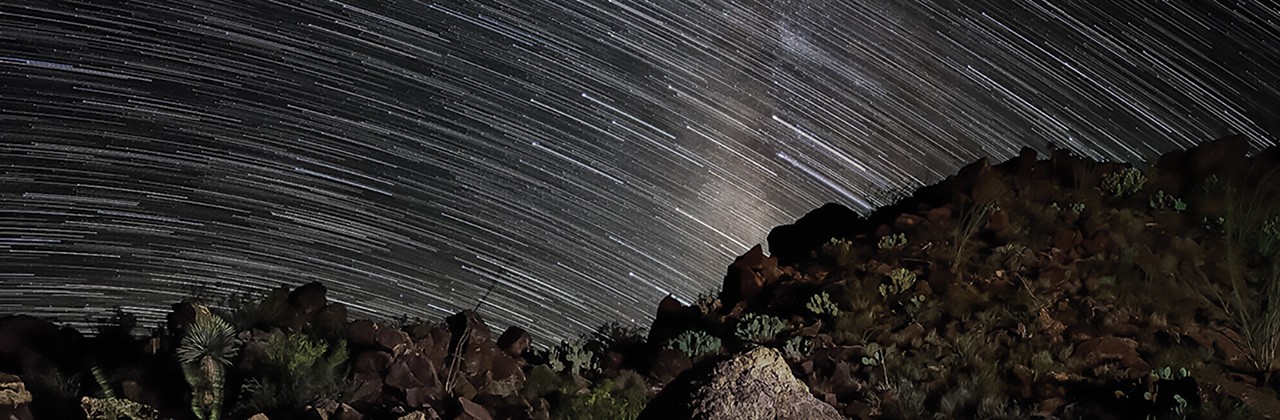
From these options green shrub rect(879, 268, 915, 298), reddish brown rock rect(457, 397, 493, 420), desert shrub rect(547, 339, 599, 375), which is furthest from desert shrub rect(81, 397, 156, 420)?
green shrub rect(879, 268, 915, 298)

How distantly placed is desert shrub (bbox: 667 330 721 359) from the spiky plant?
170cm

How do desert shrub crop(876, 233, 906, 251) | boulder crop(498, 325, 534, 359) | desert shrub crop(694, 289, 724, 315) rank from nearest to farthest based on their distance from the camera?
boulder crop(498, 325, 534, 359), desert shrub crop(876, 233, 906, 251), desert shrub crop(694, 289, 724, 315)

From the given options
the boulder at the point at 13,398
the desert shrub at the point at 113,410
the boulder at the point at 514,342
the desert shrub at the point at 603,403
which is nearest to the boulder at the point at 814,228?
the boulder at the point at 514,342

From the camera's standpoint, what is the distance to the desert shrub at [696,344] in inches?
177

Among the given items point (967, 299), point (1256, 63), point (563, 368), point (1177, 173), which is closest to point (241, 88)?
point (563, 368)

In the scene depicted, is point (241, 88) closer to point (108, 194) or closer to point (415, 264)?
point (108, 194)

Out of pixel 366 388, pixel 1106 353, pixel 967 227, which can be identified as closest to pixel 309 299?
pixel 366 388

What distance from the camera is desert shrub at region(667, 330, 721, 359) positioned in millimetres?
4500

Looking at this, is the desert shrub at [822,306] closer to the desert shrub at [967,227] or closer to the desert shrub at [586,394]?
the desert shrub at [967,227]

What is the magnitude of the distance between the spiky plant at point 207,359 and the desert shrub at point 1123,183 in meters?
4.14

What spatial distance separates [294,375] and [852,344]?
2089 mm

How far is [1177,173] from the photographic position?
580 cm

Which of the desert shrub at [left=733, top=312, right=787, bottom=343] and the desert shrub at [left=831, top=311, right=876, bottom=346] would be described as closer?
the desert shrub at [left=831, top=311, right=876, bottom=346]

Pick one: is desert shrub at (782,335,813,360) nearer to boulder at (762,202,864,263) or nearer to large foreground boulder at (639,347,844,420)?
large foreground boulder at (639,347,844,420)
